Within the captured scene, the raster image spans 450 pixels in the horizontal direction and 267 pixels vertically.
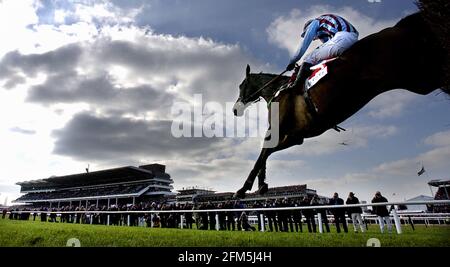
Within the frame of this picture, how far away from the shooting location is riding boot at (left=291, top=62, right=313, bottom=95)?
4.84m

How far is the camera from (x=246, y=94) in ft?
22.7

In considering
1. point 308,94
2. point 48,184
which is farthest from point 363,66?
point 48,184

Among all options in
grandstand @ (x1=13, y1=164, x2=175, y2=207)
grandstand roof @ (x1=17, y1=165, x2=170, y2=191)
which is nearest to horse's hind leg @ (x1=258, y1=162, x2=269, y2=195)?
grandstand @ (x1=13, y1=164, x2=175, y2=207)

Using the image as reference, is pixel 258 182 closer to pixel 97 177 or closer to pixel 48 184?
pixel 97 177

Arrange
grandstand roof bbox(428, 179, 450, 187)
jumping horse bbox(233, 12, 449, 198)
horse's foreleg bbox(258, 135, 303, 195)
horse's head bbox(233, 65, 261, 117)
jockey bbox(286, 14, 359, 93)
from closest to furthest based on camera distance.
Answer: jumping horse bbox(233, 12, 449, 198) → jockey bbox(286, 14, 359, 93) → horse's foreleg bbox(258, 135, 303, 195) → horse's head bbox(233, 65, 261, 117) → grandstand roof bbox(428, 179, 450, 187)

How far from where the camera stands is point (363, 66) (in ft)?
12.3

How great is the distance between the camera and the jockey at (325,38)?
4.26 m

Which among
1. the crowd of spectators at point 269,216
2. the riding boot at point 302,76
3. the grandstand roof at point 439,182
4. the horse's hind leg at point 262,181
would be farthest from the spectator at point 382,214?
the grandstand roof at point 439,182

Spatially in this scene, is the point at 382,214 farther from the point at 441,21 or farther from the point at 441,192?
the point at 441,192

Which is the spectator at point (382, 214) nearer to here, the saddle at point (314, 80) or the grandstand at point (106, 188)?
the saddle at point (314, 80)

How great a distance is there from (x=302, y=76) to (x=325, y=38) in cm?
64

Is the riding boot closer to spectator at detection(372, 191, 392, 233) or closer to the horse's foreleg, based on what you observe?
the horse's foreleg

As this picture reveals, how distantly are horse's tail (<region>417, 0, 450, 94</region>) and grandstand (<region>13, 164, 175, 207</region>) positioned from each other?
48.5 meters
